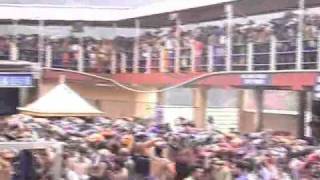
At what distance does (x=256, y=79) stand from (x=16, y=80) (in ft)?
28.9

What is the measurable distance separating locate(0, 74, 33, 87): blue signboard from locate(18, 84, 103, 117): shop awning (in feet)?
19.4

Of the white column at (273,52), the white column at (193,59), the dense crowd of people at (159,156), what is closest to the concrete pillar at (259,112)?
the white column at (193,59)

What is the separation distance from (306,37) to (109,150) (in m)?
4.48

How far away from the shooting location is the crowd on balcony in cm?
1507

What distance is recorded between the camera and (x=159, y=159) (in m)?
11.3

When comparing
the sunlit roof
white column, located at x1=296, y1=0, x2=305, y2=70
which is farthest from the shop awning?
the sunlit roof

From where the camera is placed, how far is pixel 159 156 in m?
12.0

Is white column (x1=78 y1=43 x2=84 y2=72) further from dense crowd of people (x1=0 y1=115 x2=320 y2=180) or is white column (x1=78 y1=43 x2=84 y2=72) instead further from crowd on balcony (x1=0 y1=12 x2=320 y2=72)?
dense crowd of people (x1=0 y1=115 x2=320 y2=180)

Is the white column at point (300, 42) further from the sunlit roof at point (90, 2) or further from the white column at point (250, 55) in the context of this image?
the sunlit roof at point (90, 2)

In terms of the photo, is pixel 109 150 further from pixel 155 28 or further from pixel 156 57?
pixel 155 28

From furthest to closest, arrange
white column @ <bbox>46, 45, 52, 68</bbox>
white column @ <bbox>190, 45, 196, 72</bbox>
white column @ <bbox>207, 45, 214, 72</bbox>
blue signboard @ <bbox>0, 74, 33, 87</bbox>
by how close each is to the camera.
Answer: white column @ <bbox>46, 45, 52, 68</bbox> → white column @ <bbox>190, 45, 196, 72</bbox> → white column @ <bbox>207, 45, 214, 72</bbox> → blue signboard @ <bbox>0, 74, 33, 87</bbox>

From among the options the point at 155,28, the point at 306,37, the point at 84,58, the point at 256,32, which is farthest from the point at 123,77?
the point at 306,37

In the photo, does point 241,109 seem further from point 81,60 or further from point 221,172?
point 221,172

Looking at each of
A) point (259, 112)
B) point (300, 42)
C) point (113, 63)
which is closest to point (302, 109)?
point (259, 112)
